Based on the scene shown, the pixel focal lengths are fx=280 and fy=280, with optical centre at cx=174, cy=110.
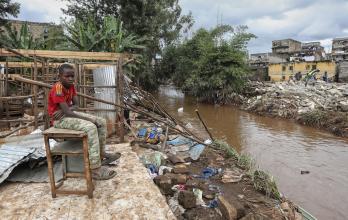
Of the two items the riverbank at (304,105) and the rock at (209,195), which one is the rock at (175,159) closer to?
the rock at (209,195)

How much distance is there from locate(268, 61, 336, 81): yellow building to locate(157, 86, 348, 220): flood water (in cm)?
1721

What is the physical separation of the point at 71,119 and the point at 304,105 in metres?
13.8

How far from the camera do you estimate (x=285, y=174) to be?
22.5 feet

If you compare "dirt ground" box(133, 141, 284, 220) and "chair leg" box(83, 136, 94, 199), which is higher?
"chair leg" box(83, 136, 94, 199)

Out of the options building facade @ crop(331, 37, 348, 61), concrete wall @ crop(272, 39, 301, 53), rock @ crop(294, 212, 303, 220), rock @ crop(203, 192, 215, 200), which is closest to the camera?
rock @ crop(203, 192, 215, 200)

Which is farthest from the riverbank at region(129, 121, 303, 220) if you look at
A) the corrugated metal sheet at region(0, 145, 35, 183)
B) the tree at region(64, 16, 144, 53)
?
the tree at region(64, 16, 144, 53)

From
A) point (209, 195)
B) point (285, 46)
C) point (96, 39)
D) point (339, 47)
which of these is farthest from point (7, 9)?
point (339, 47)

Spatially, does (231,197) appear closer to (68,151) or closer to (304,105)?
(68,151)

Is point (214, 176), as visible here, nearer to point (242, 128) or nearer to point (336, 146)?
point (336, 146)

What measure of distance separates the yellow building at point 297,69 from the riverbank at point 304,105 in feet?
36.0

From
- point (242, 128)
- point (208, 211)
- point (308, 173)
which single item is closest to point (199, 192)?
point (208, 211)

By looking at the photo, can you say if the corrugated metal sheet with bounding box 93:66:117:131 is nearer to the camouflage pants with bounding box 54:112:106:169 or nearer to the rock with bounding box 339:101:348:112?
the camouflage pants with bounding box 54:112:106:169

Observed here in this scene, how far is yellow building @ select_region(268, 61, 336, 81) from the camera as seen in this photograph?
2777cm

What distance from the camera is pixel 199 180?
454 cm
